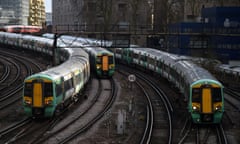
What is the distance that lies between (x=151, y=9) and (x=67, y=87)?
5747 centimetres

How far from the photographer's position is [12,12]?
118 metres

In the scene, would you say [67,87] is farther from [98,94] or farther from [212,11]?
[212,11]

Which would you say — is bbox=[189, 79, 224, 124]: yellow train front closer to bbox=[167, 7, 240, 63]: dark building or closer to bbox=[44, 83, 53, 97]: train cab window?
bbox=[44, 83, 53, 97]: train cab window

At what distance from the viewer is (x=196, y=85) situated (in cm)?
2009

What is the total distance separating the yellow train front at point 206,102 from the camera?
19.8m

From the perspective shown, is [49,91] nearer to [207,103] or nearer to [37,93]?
[37,93]

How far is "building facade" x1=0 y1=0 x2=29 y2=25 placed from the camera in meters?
116

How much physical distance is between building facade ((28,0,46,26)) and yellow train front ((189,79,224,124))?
119 m

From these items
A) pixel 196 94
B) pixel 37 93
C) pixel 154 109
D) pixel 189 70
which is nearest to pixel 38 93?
pixel 37 93

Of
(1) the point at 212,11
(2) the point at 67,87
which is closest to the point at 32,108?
(2) the point at 67,87

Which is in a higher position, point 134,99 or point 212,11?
point 212,11

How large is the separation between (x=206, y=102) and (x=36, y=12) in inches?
5104

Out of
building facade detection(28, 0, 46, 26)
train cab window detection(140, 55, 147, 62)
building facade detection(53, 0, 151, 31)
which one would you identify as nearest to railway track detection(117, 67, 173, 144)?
train cab window detection(140, 55, 147, 62)

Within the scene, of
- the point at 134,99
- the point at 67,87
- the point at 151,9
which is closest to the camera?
the point at 67,87
